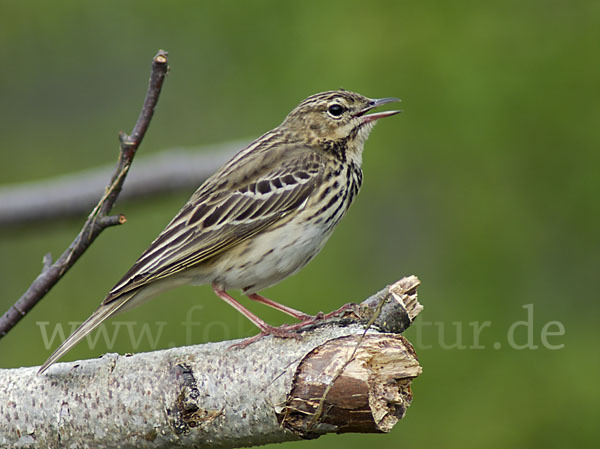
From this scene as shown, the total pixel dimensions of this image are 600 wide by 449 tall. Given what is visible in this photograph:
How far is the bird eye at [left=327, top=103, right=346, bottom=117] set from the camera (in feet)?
20.1

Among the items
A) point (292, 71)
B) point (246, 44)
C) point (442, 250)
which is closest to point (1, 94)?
point (246, 44)

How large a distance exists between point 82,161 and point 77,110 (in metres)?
1.09

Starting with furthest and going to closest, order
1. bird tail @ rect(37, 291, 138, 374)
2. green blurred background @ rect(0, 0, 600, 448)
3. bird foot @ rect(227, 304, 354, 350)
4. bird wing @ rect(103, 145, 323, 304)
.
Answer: green blurred background @ rect(0, 0, 600, 448) → bird wing @ rect(103, 145, 323, 304) → bird tail @ rect(37, 291, 138, 374) → bird foot @ rect(227, 304, 354, 350)

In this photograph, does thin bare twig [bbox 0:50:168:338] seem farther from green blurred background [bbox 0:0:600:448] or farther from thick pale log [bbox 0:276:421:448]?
green blurred background [bbox 0:0:600:448]

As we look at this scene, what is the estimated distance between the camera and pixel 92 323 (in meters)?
4.71

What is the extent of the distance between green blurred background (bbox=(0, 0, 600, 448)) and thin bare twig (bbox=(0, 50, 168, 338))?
3424mm

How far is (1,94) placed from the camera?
478 inches

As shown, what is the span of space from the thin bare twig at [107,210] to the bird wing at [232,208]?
0.59 meters

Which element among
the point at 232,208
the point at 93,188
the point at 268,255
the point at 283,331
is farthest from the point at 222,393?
the point at 93,188

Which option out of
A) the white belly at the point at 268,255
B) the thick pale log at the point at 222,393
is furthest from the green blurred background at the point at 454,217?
the thick pale log at the point at 222,393

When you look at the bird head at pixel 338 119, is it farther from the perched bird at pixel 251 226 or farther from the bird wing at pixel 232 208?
the bird wing at pixel 232 208

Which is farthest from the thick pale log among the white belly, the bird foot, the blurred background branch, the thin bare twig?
the blurred background branch

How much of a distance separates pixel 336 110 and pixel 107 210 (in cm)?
229

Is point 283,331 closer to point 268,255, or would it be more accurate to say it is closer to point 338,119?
point 268,255
